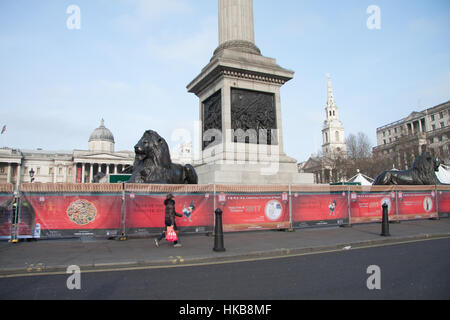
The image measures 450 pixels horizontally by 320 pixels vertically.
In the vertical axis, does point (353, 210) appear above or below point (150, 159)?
below

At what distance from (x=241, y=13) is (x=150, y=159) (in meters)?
9.47

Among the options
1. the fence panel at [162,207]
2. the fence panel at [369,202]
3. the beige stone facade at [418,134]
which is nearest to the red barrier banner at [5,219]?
the fence panel at [162,207]

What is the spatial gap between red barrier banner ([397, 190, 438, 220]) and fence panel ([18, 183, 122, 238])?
40.9 feet

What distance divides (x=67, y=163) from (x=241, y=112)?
344ft

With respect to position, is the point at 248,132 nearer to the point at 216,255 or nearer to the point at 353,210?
the point at 353,210

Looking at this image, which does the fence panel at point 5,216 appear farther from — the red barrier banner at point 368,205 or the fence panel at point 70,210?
the red barrier banner at point 368,205

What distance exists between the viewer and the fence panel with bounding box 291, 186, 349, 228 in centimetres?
1213

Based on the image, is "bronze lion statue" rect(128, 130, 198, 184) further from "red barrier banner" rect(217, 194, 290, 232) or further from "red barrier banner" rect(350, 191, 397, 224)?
"red barrier banner" rect(350, 191, 397, 224)

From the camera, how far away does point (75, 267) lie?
612 cm

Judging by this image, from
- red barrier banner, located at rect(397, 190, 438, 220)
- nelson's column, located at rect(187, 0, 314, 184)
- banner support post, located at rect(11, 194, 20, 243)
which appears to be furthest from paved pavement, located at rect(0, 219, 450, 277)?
red barrier banner, located at rect(397, 190, 438, 220)

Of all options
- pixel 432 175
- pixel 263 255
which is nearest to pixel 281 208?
pixel 263 255

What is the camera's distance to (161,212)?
10.3 m

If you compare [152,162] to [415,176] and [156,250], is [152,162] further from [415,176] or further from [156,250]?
[415,176]

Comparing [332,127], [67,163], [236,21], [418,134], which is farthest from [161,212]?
[332,127]
